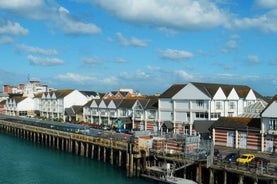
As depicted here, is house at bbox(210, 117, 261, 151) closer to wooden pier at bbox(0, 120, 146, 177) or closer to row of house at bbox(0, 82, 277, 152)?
row of house at bbox(0, 82, 277, 152)

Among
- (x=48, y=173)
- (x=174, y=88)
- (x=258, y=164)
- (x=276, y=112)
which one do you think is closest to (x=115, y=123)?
(x=174, y=88)

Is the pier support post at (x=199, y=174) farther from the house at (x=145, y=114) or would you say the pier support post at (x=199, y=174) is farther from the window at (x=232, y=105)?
the house at (x=145, y=114)

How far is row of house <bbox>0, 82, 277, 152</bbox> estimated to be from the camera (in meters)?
49.6

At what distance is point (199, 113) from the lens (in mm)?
63781

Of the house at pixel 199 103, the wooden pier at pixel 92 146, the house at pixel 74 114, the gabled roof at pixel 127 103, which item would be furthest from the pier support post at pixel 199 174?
the house at pixel 74 114

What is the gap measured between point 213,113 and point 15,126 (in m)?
45.7

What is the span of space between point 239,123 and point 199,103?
1316cm

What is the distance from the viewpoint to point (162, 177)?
41.6 m

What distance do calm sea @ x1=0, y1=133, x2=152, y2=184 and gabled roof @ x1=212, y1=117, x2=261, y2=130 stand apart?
1427cm

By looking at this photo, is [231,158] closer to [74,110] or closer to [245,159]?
[245,159]

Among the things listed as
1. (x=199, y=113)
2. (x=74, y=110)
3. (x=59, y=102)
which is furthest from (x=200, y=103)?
(x=59, y=102)

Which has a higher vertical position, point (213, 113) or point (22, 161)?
point (213, 113)

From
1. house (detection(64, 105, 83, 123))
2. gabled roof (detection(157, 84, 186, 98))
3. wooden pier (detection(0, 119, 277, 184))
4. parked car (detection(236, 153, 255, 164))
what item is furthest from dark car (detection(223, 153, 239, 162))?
house (detection(64, 105, 83, 123))

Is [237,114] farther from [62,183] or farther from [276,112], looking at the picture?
[62,183]
